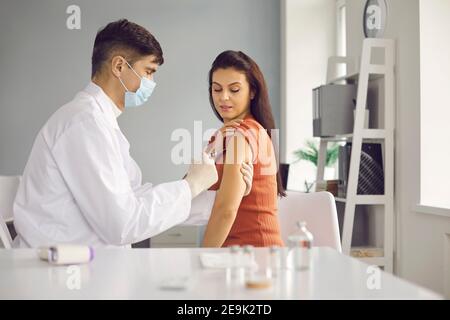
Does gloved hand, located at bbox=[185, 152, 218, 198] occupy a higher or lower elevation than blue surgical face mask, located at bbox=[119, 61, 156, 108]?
lower

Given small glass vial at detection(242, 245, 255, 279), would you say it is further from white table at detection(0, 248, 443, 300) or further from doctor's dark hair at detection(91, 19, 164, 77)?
doctor's dark hair at detection(91, 19, 164, 77)

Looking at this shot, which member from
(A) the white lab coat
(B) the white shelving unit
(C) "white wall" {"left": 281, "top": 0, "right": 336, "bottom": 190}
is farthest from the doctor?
(C) "white wall" {"left": 281, "top": 0, "right": 336, "bottom": 190}

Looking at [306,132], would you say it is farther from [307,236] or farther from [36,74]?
[307,236]

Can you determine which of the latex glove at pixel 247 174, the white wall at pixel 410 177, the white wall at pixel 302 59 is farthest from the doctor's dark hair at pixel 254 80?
the white wall at pixel 302 59

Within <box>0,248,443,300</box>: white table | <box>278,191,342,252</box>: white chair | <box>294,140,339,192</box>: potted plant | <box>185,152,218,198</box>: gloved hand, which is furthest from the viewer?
<box>294,140,339,192</box>: potted plant

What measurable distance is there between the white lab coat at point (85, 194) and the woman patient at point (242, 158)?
17cm

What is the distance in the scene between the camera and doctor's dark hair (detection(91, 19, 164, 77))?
1.72 meters

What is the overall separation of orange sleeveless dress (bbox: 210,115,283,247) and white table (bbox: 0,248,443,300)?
0.39 m

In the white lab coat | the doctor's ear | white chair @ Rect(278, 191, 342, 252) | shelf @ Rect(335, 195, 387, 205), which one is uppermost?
the doctor's ear

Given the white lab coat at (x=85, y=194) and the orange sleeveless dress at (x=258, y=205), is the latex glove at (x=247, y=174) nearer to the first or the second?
the orange sleeveless dress at (x=258, y=205)

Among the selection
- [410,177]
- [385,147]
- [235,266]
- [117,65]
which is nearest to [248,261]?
[235,266]

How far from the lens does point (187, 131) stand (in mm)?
4957
